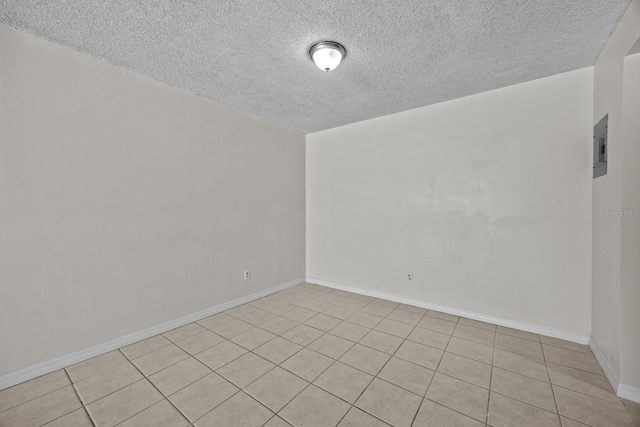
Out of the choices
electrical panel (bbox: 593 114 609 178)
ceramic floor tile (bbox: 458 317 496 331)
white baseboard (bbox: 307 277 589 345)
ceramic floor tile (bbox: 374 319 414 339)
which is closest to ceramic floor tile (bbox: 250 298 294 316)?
white baseboard (bbox: 307 277 589 345)

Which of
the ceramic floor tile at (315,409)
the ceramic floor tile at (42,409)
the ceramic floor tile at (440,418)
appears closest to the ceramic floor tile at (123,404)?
the ceramic floor tile at (42,409)

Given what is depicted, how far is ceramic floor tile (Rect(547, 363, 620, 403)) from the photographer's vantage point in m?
1.81

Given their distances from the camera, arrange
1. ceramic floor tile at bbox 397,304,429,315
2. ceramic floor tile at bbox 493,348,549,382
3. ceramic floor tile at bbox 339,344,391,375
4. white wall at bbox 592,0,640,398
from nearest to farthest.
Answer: white wall at bbox 592,0,640,398 → ceramic floor tile at bbox 493,348,549,382 → ceramic floor tile at bbox 339,344,391,375 → ceramic floor tile at bbox 397,304,429,315

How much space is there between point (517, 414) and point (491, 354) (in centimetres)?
72

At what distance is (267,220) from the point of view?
3.89 m

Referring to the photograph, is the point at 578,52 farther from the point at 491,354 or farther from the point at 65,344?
the point at 65,344

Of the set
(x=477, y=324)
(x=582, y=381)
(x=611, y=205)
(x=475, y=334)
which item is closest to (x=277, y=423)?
(x=475, y=334)

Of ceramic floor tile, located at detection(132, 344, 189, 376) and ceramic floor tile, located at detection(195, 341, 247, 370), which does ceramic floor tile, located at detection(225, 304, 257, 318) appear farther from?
ceramic floor tile, located at detection(132, 344, 189, 376)

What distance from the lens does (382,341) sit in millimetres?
2549

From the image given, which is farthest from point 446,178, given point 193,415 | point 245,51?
point 193,415

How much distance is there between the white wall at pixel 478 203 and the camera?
2.50 m

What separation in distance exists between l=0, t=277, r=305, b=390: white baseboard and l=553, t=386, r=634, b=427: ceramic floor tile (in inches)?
128

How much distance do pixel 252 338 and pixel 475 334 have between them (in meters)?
2.30

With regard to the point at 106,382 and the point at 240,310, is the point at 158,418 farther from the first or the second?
the point at 240,310
